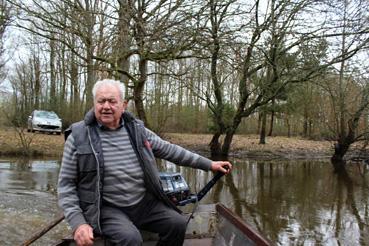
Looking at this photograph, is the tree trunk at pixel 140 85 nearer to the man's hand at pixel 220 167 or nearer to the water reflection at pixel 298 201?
the water reflection at pixel 298 201

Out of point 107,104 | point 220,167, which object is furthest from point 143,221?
point 107,104

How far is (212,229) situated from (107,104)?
206 centimetres

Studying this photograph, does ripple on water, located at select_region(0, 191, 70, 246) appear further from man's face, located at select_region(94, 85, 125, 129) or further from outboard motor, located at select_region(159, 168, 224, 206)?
man's face, located at select_region(94, 85, 125, 129)

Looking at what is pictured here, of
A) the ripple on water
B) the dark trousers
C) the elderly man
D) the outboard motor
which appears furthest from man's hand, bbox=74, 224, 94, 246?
the ripple on water

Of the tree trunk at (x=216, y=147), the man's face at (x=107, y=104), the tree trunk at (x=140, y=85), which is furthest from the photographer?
the tree trunk at (x=216, y=147)

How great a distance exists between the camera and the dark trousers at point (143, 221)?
3521mm

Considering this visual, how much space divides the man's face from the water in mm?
4391

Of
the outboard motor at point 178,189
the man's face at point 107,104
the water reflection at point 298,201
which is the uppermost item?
the man's face at point 107,104

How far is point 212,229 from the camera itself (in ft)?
16.4

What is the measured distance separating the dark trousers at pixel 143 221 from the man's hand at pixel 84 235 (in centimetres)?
24

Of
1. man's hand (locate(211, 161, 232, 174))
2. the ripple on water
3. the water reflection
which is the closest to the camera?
man's hand (locate(211, 161, 232, 174))

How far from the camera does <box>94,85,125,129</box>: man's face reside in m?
3.60

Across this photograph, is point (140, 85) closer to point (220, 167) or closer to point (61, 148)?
point (61, 148)

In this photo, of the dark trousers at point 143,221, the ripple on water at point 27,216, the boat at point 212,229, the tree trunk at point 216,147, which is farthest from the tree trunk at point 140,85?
the dark trousers at point 143,221
